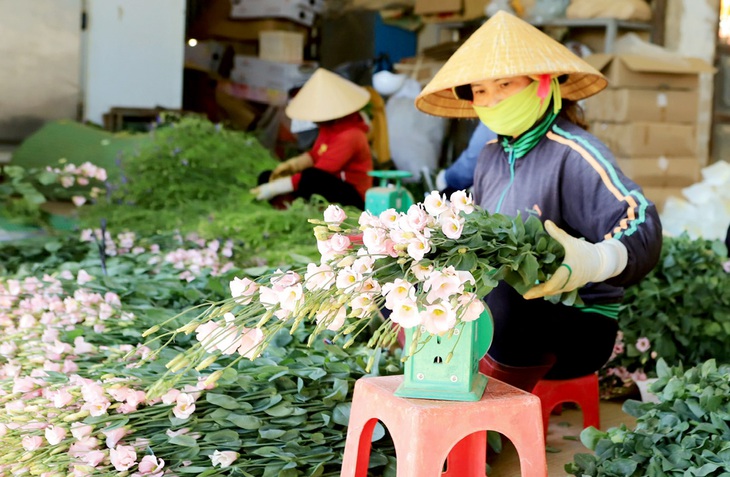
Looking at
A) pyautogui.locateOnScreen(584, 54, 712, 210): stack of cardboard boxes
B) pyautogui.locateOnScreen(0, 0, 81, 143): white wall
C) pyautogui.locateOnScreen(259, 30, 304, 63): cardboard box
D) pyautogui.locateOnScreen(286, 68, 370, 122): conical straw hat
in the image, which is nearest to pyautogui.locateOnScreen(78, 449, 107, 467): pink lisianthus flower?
pyautogui.locateOnScreen(286, 68, 370, 122): conical straw hat

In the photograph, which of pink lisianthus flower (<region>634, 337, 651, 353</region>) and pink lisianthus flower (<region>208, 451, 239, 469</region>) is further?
pink lisianthus flower (<region>634, 337, 651, 353</region>)

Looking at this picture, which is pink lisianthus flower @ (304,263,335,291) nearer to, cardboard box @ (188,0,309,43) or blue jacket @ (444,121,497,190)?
blue jacket @ (444,121,497,190)

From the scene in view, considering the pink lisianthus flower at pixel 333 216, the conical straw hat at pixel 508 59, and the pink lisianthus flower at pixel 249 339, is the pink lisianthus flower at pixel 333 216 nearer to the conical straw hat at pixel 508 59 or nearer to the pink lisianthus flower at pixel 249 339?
the pink lisianthus flower at pixel 249 339

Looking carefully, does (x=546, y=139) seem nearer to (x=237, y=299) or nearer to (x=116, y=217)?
(x=237, y=299)

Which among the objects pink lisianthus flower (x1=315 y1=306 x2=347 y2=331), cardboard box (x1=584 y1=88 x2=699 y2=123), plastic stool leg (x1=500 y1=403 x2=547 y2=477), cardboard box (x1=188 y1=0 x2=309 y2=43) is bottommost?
plastic stool leg (x1=500 y1=403 x2=547 y2=477)

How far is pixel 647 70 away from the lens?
5324 millimetres

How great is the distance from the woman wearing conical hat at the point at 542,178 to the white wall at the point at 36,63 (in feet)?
13.0

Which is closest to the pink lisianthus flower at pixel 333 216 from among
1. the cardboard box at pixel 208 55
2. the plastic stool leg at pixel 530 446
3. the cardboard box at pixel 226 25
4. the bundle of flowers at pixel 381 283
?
the bundle of flowers at pixel 381 283

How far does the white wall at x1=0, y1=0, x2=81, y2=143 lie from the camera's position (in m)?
5.72

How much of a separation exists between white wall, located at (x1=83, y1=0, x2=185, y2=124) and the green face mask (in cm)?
416

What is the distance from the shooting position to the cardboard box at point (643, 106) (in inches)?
210

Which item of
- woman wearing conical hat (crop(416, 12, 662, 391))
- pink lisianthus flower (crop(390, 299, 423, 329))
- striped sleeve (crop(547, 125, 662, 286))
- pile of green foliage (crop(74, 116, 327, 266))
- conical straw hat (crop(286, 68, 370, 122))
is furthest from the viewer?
conical straw hat (crop(286, 68, 370, 122))

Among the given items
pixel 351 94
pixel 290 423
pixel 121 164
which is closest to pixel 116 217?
pixel 121 164

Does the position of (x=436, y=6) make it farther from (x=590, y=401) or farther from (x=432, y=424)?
(x=432, y=424)
